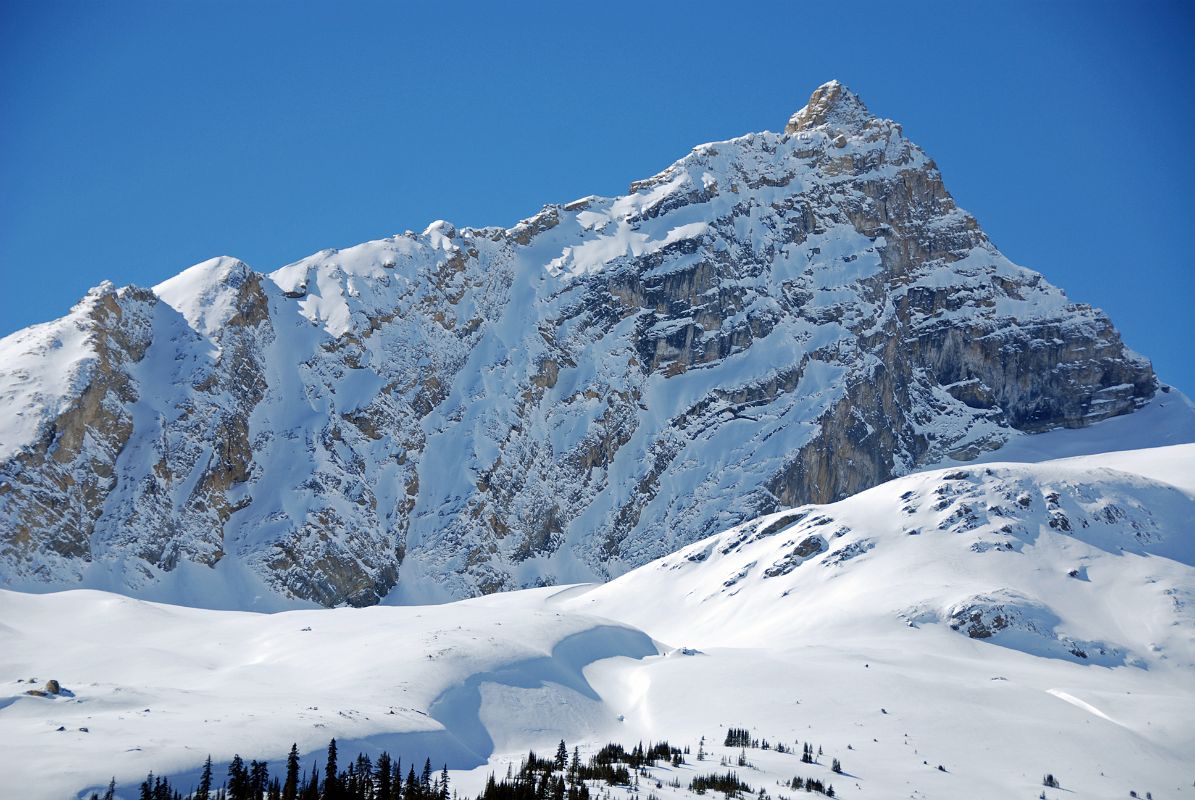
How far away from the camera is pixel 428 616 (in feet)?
439

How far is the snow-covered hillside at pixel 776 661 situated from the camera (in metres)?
80.7

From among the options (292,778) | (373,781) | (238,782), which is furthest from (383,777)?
(238,782)

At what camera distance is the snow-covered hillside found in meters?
80.7

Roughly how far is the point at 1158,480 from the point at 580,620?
266ft

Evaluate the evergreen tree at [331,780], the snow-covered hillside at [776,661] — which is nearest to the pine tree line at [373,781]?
the evergreen tree at [331,780]

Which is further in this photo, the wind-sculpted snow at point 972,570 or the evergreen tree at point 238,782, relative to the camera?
the wind-sculpted snow at point 972,570

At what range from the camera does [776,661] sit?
11319 centimetres

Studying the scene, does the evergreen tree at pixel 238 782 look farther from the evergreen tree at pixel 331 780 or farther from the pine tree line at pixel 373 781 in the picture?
the evergreen tree at pixel 331 780

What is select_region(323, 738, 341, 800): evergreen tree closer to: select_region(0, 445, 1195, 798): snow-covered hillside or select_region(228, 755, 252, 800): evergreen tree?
select_region(0, 445, 1195, 798): snow-covered hillside

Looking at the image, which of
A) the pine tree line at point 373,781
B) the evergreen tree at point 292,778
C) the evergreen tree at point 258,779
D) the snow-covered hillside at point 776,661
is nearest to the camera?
the pine tree line at point 373,781

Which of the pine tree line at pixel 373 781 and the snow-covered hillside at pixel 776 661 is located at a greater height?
the snow-covered hillside at pixel 776 661

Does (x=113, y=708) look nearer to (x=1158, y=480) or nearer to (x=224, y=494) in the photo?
(x=224, y=494)

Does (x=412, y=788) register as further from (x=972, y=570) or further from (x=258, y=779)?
(x=972, y=570)

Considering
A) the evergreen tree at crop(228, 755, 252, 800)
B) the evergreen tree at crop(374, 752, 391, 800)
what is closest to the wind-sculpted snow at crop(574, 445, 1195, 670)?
the evergreen tree at crop(374, 752, 391, 800)
